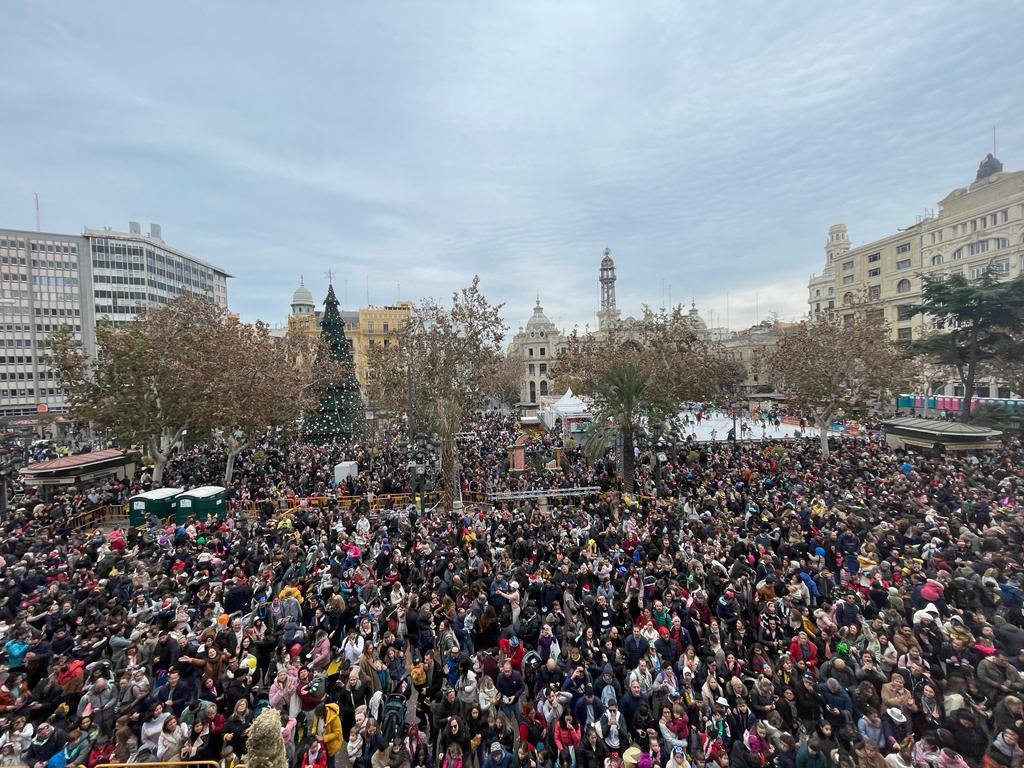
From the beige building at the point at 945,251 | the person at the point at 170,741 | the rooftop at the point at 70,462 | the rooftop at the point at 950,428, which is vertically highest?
the beige building at the point at 945,251

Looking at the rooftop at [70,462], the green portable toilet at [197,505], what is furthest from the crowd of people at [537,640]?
the rooftop at [70,462]

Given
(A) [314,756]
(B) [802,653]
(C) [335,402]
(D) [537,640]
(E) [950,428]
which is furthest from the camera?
(C) [335,402]

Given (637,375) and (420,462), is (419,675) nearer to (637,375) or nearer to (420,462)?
(420,462)

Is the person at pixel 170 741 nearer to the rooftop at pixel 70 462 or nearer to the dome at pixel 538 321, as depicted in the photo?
the rooftop at pixel 70 462

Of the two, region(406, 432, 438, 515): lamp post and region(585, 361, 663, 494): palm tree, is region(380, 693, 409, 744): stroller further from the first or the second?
region(585, 361, 663, 494): palm tree

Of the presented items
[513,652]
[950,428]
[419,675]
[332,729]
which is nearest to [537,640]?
[513,652]

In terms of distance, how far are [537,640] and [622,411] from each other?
12.3m

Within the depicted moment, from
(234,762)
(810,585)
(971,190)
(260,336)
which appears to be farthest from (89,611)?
(971,190)

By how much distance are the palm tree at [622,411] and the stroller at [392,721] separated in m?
13.6

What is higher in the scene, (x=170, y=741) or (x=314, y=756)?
(x=170, y=741)

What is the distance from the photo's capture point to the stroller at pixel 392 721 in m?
5.80

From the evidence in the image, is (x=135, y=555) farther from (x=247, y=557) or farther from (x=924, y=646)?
(x=924, y=646)

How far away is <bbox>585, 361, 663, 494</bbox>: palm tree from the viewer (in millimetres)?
18969

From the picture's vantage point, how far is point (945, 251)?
50.4m
